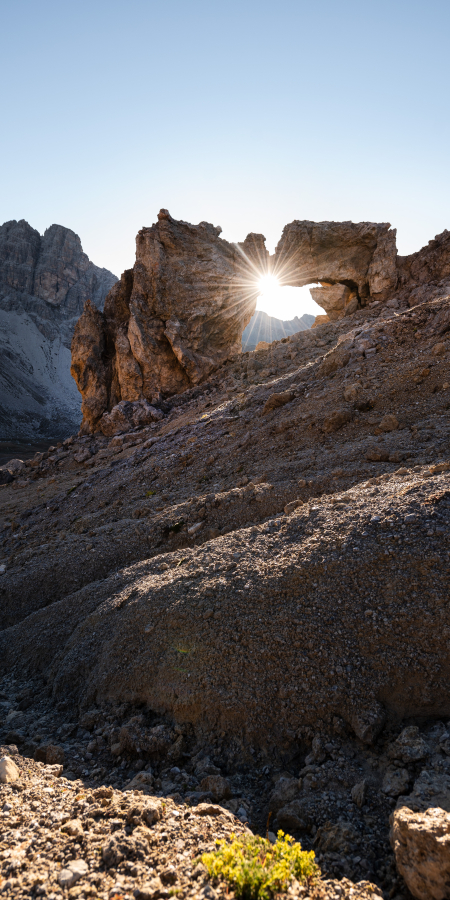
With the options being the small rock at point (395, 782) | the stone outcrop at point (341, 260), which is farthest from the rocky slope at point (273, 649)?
the stone outcrop at point (341, 260)

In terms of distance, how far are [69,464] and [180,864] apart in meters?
22.5

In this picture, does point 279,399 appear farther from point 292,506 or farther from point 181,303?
point 181,303

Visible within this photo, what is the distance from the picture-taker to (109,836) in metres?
3.22

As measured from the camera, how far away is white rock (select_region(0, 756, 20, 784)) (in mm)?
4051

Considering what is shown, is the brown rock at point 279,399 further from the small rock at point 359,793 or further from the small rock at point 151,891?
the small rock at point 151,891

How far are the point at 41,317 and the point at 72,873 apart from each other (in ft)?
369

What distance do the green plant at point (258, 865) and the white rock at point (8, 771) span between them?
221 centimetres

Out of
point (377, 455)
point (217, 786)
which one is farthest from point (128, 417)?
point (217, 786)

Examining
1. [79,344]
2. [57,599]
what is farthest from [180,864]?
[79,344]

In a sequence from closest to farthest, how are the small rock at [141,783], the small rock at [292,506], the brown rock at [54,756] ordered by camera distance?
the small rock at [141,783] < the brown rock at [54,756] < the small rock at [292,506]

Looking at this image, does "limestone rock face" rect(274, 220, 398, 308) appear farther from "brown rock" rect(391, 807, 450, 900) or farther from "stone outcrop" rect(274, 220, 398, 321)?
"brown rock" rect(391, 807, 450, 900)

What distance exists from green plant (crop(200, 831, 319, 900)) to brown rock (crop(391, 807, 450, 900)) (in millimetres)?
619

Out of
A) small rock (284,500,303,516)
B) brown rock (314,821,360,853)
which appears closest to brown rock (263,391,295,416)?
small rock (284,500,303,516)

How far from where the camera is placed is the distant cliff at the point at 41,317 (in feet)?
279
